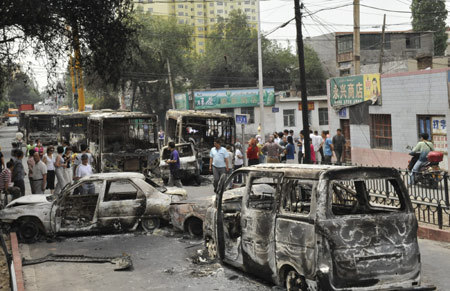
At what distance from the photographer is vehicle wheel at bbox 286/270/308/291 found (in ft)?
23.4

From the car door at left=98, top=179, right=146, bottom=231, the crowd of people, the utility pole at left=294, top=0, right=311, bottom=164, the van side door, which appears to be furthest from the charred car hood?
the utility pole at left=294, top=0, right=311, bottom=164

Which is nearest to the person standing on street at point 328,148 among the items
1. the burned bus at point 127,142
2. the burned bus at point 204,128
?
the burned bus at point 204,128

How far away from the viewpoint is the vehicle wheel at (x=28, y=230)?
39.4ft

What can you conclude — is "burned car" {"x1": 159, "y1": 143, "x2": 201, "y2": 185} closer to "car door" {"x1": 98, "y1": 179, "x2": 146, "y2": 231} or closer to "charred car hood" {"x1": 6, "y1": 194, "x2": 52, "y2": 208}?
"car door" {"x1": 98, "y1": 179, "x2": 146, "y2": 231}

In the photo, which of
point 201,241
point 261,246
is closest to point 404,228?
point 261,246

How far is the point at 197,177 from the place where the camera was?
22.2 meters

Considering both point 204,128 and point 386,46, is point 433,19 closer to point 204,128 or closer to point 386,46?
point 386,46

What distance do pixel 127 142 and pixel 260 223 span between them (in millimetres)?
16829

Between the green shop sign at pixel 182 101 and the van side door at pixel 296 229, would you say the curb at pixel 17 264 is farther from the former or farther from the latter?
the green shop sign at pixel 182 101

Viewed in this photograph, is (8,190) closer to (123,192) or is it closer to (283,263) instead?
(123,192)

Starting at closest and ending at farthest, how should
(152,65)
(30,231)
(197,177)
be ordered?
(30,231) < (197,177) < (152,65)

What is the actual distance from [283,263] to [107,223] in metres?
5.77

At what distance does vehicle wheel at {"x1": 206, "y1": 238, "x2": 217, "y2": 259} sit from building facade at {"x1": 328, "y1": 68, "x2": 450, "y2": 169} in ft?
41.8

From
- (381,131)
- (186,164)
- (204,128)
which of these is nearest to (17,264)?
(186,164)
